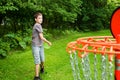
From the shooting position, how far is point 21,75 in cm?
743

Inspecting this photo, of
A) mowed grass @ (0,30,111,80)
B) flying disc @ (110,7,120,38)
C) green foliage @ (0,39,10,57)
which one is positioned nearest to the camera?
flying disc @ (110,7,120,38)

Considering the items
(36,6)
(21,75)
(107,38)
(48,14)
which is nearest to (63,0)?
(48,14)

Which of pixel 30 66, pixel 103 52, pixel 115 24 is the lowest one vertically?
pixel 30 66

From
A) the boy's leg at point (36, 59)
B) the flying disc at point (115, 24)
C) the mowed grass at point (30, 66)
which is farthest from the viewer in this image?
the mowed grass at point (30, 66)

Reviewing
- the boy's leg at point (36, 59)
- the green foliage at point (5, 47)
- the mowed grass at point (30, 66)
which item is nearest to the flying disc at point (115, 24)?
the boy's leg at point (36, 59)

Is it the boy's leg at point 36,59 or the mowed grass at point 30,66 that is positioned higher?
the boy's leg at point 36,59

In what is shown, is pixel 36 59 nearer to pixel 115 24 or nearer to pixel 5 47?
pixel 5 47

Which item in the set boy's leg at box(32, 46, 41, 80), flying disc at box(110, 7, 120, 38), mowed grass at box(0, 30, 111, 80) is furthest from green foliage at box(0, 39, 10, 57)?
flying disc at box(110, 7, 120, 38)

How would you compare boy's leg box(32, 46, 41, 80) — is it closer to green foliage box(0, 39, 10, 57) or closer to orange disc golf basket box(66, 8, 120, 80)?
green foliage box(0, 39, 10, 57)

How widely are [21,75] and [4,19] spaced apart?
4028 millimetres

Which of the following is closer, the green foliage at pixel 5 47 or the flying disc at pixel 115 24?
the flying disc at pixel 115 24

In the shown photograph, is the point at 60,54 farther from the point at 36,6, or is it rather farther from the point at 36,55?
the point at 36,55

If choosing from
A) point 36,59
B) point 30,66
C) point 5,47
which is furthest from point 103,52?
point 5,47

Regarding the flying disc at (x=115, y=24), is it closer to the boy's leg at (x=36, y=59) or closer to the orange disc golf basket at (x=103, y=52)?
the orange disc golf basket at (x=103, y=52)
